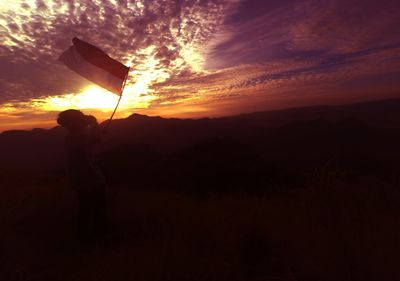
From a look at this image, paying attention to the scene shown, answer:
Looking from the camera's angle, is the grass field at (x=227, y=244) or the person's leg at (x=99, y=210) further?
the person's leg at (x=99, y=210)

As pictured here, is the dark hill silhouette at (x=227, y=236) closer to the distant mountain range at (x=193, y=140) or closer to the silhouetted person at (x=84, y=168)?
the silhouetted person at (x=84, y=168)

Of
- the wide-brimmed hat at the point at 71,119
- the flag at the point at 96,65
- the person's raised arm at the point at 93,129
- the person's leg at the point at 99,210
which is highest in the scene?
the flag at the point at 96,65

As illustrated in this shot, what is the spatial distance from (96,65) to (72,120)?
5.35 feet

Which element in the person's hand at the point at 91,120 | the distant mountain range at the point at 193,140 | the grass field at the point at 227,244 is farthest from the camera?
the distant mountain range at the point at 193,140

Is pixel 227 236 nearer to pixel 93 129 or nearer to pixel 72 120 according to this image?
pixel 93 129

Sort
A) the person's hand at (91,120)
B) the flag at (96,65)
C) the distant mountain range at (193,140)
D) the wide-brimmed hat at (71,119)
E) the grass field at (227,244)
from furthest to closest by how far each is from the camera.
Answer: the distant mountain range at (193,140) → the flag at (96,65) → the person's hand at (91,120) → the wide-brimmed hat at (71,119) → the grass field at (227,244)

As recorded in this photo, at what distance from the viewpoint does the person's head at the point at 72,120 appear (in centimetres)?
433

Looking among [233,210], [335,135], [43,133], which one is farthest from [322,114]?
[233,210]

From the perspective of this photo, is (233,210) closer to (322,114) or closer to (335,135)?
(335,135)

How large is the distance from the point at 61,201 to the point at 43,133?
99.0 metres

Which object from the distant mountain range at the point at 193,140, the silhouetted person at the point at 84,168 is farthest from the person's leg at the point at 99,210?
the distant mountain range at the point at 193,140

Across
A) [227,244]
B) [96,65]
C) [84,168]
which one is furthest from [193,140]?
[227,244]

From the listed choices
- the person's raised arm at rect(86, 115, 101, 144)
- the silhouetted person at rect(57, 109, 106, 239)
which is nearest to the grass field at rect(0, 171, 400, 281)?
the silhouetted person at rect(57, 109, 106, 239)

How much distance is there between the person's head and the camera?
4331 millimetres
